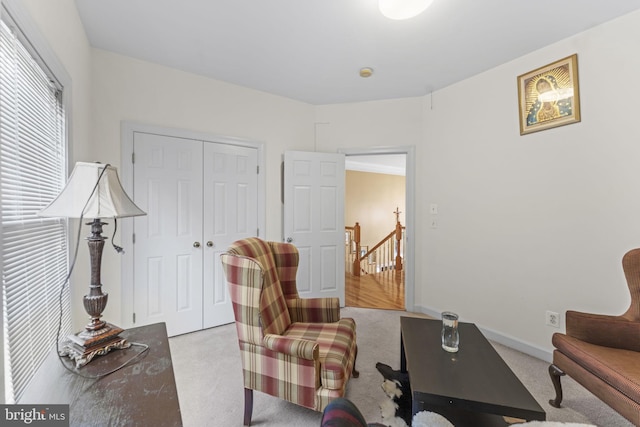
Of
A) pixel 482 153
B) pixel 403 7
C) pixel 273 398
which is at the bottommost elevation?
pixel 273 398

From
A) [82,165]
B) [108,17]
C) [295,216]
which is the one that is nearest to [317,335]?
[82,165]

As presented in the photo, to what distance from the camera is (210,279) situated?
2887 millimetres

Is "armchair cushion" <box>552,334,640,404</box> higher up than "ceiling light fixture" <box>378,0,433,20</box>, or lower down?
lower down

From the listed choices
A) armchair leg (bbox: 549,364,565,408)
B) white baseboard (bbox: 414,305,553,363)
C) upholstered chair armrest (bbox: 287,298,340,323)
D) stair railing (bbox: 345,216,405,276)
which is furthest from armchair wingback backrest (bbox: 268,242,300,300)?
stair railing (bbox: 345,216,405,276)

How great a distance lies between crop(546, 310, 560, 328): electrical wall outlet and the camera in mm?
2273

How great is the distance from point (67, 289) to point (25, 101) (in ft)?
3.71

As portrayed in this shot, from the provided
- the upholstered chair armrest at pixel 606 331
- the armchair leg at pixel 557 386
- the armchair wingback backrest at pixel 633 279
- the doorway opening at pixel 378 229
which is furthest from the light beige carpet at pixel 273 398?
the doorway opening at pixel 378 229

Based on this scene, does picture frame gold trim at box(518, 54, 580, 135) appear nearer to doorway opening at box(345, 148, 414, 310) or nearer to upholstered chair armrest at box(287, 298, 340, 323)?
doorway opening at box(345, 148, 414, 310)

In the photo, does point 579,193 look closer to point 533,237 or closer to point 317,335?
point 533,237

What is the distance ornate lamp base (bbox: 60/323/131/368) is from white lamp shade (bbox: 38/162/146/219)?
0.49m

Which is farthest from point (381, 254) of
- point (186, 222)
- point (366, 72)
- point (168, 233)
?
point (168, 233)

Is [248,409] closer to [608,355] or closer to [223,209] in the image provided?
[223,209]

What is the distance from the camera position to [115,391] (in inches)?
34.6

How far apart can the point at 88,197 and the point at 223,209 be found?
75.6 inches
